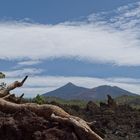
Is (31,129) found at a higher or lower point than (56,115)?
lower

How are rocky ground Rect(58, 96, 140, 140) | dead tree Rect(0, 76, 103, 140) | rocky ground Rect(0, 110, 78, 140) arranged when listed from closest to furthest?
rocky ground Rect(0, 110, 78, 140) → dead tree Rect(0, 76, 103, 140) → rocky ground Rect(58, 96, 140, 140)

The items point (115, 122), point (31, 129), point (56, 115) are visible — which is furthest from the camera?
point (115, 122)

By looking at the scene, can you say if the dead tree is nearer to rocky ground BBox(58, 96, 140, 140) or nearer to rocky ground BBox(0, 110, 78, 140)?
rocky ground BBox(0, 110, 78, 140)

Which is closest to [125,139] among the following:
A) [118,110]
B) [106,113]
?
[106,113]

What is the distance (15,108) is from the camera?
17391 mm

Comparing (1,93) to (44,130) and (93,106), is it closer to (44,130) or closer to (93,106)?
(44,130)

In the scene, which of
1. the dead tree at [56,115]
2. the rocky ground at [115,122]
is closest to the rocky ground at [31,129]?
the dead tree at [56,115]

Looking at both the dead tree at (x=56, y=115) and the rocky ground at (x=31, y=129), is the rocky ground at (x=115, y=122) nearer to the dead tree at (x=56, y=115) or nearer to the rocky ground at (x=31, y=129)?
the dead tree at (x=56, y=115)

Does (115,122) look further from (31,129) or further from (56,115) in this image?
(31,129)

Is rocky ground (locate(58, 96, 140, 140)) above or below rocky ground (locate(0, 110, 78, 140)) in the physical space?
below

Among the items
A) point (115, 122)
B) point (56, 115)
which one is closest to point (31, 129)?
Result: point (56, 115)

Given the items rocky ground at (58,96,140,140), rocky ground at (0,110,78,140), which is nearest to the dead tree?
rocky ground at (0,110,78,140)

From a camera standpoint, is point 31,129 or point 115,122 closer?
point 31,129

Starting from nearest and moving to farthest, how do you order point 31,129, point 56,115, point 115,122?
point 31,129, point 56,115, point 115,122
